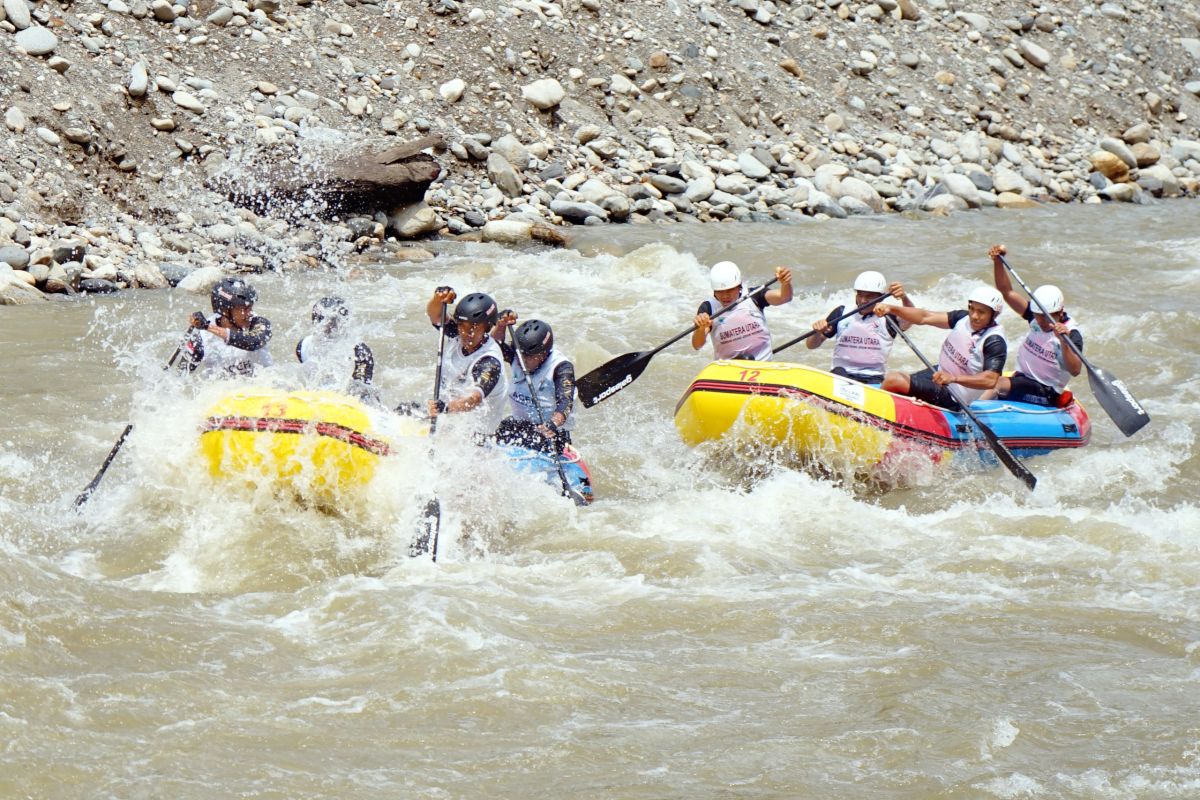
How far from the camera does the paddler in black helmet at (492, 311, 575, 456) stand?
7.79m

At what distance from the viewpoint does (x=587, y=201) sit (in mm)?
17500

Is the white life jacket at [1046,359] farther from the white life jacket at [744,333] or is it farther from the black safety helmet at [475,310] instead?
the black safety helmet at [475,310]

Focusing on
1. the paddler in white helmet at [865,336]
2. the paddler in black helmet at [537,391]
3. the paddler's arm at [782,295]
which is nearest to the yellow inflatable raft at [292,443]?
the paddler in black helmet at [537,391]

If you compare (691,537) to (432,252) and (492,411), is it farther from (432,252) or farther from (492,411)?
(432,252)

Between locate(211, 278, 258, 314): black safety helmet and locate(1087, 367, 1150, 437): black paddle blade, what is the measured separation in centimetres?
538

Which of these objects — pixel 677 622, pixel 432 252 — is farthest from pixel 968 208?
pixel 677 622

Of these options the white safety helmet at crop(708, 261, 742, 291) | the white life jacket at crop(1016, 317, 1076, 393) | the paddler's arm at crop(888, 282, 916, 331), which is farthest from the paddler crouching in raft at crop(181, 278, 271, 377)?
the white life jacket at crop(1016, 317, 1076, 393)

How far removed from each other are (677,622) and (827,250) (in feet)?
35.7

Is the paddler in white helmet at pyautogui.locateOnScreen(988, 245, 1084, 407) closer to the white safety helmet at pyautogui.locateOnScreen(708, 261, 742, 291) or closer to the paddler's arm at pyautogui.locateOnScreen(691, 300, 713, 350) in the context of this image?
the white safety helmet at pyautogui.locateOnScreen(708, 261, 742, 291)

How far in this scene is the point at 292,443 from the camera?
7152 millimetres

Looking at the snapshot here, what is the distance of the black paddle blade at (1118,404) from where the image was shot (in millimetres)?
9016

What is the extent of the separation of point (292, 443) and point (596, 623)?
6.35ft

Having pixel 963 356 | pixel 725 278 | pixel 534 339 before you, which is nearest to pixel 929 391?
pixel 963 356

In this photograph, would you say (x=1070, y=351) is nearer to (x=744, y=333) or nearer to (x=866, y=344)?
(x=866, y=344)
